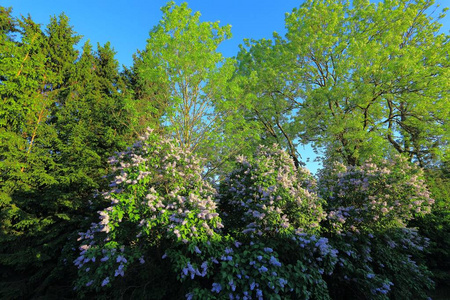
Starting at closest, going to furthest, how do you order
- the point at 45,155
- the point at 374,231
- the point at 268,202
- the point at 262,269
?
the point at 262,269, the point at 268,202, the point at 374,231, the point at 45,155

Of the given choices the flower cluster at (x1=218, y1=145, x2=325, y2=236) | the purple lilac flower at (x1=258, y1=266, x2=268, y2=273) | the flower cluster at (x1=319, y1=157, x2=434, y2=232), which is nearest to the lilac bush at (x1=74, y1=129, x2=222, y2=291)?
the flower cluster at (x1=218, y1=145, x2=325, y2=236)

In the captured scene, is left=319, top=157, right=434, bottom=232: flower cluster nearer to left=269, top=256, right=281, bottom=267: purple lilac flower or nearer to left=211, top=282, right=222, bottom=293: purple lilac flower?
left=269, top=256, right=281, bottom=267: purple lilac flower

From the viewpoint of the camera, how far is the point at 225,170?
10.7 m

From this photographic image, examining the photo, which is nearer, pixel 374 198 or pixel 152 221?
pixel 152 221

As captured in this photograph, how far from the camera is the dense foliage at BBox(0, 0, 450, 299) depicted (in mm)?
4383

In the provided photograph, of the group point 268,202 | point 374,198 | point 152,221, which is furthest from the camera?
point 374,198

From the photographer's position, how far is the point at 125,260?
3.99 metres

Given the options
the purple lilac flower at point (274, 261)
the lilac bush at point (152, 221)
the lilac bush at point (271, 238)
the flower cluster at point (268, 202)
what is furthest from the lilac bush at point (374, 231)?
the lilac bush at point (152, 221)

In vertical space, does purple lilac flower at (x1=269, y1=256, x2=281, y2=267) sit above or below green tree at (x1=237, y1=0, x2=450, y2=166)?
below

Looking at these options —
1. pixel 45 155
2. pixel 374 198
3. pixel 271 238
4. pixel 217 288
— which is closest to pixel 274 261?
pixel 271 238

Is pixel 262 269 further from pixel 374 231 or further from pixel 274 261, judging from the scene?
pixel 374 231

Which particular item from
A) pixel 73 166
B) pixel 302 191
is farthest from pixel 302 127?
pixel 73 166

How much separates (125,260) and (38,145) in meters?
7.91

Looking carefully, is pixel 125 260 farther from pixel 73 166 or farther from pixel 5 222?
pixel 5 222
